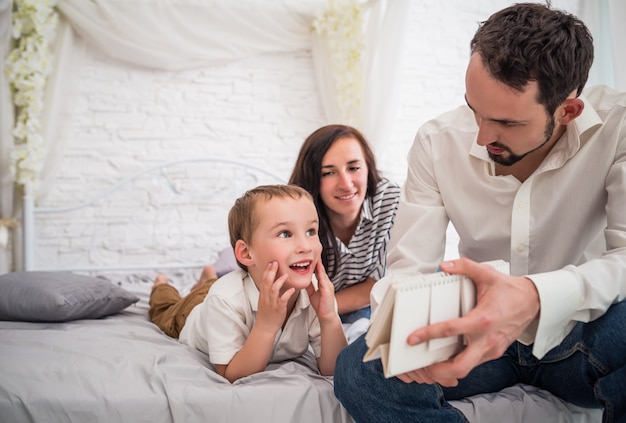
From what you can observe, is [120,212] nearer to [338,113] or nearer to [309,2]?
[338,113]

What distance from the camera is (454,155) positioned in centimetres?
153

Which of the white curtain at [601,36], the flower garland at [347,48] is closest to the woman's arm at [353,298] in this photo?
the white curtain at [601,36]

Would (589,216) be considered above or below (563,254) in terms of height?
above

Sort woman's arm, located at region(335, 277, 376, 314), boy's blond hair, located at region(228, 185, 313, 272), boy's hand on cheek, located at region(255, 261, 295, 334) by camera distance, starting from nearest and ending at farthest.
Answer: boy's hand on cheek, located at region(255, 261, 295, 334), boy's blond hair, located at region(228, 185, 313, 272), woman's arm, located at region(335, 277, 376, 314)

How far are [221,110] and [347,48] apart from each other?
0.89 m

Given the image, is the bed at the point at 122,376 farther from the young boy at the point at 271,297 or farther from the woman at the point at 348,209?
the woman at the point at 348,209

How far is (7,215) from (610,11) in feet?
10.0

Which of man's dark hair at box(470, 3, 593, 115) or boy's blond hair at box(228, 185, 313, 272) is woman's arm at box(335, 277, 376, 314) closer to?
boy's blond hair at box(228, 185, 313, 272)

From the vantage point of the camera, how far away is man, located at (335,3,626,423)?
3.37 feet

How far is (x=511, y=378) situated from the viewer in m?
1.36

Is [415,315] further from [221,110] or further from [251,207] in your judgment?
[221,110]

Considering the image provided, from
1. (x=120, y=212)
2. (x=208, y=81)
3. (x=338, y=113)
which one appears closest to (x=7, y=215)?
(x=120, y=212)

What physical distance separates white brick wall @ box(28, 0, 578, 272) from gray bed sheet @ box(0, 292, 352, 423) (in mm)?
2047

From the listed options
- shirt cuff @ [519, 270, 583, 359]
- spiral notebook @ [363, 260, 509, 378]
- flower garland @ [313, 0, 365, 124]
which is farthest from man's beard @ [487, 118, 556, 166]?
flower garland @ [313, 0, 365, 124]
